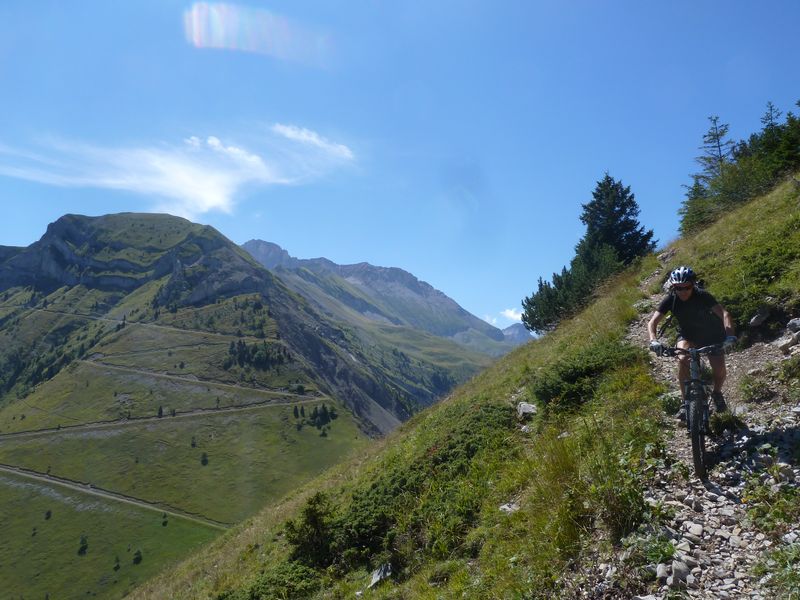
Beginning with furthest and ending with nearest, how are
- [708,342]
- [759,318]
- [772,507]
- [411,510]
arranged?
1. [411,510]
2. [759,318]
3. [708,342]
4. [772,507]

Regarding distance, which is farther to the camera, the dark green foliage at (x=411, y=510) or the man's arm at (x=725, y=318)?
the dark green foliage at (x=411, y=510)

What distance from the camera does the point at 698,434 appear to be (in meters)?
7.29

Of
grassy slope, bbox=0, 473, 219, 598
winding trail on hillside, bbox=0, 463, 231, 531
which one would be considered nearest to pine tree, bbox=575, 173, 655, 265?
grassy slope, bbox=0, 473, 219, 598

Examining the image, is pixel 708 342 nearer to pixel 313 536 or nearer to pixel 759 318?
pixel 759 318

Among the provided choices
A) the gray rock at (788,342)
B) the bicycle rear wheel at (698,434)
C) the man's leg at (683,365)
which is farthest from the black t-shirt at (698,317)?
the gray rock at (788,342)

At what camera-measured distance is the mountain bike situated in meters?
7.23

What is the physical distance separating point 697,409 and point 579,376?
5202 millimetres

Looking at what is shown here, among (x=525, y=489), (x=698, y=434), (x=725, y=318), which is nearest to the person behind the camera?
(x=698, y=434)

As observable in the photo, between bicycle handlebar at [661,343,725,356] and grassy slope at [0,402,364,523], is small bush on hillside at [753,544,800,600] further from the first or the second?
grassy slope at [0,402,364,523]

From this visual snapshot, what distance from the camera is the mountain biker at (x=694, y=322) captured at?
27.2 ft

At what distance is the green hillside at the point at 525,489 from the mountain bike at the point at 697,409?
1.12 ft

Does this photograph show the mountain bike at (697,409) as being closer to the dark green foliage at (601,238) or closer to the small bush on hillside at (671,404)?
the small bush on hillside at (671,404)

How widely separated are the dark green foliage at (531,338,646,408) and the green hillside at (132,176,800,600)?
1.4 inches

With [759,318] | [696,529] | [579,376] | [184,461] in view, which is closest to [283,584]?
[579,376]
